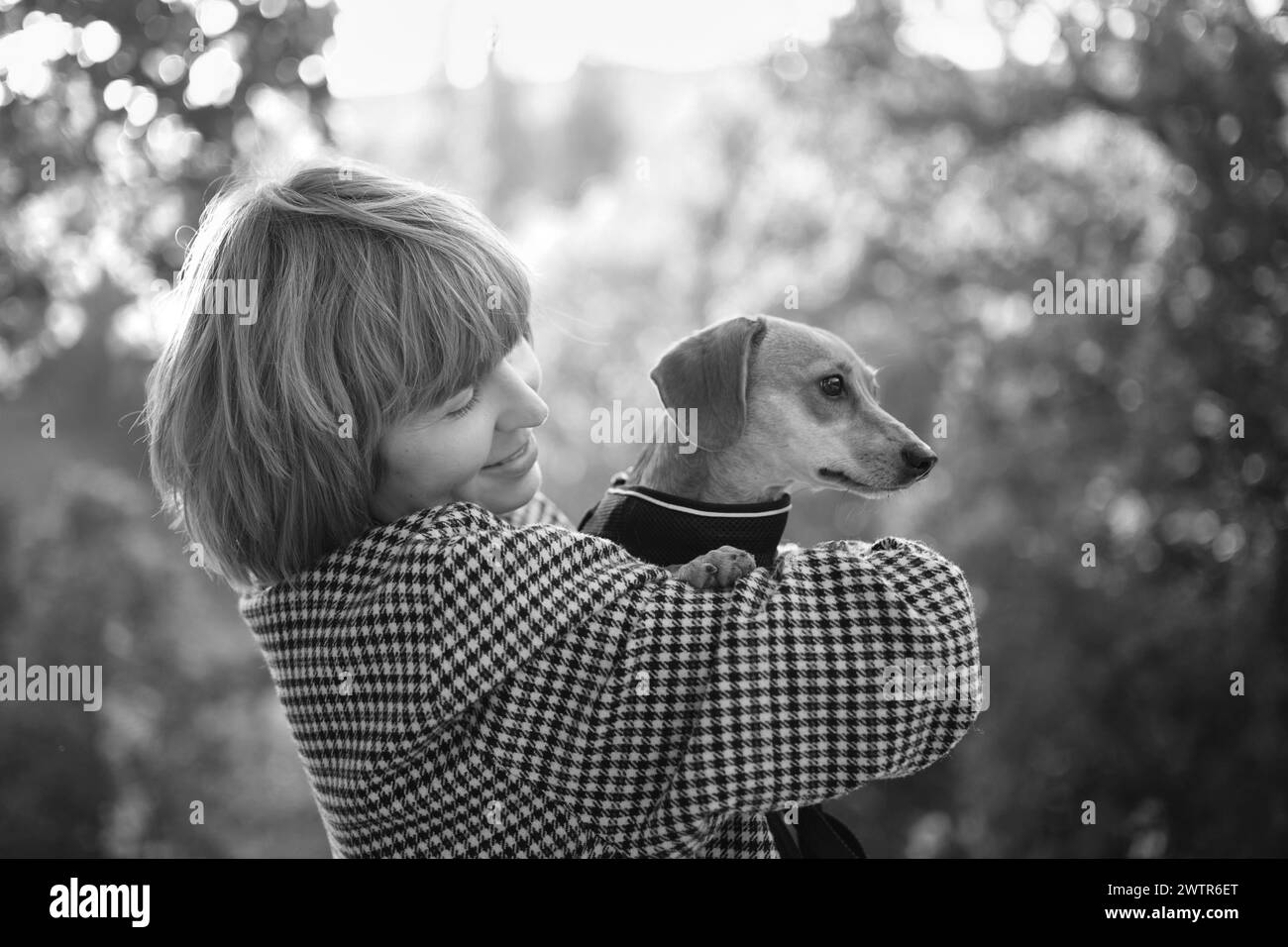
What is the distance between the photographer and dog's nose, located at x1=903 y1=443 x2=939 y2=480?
219 centimetres

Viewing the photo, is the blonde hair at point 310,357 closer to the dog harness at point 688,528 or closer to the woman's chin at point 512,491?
the woman's chin at point 512,491

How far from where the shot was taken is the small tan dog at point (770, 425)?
84.8 inches

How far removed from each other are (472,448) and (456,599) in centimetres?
25

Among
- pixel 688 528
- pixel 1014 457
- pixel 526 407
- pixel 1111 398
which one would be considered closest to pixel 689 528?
pixel 688 528

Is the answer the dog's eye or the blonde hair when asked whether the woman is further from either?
the dog's eye

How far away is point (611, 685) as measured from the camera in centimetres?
136

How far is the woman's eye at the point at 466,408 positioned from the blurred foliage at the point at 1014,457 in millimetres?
2859

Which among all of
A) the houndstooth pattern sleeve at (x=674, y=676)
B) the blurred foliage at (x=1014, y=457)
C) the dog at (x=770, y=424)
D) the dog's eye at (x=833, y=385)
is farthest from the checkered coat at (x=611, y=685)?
A: the blurred foliage at (x=1014, y=457)

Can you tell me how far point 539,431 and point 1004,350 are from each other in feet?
17.0

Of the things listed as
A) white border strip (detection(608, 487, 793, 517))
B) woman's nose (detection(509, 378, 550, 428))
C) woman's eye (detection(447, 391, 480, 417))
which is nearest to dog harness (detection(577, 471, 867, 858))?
white border strip (detection(608, 487, 793, 517))

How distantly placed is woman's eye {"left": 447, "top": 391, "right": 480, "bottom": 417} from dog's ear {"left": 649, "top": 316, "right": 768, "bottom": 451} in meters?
0.68

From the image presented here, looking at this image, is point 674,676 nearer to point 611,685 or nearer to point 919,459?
point 611,685

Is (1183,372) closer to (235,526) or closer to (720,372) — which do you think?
(720,372)

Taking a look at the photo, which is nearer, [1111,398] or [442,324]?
[442,324]
